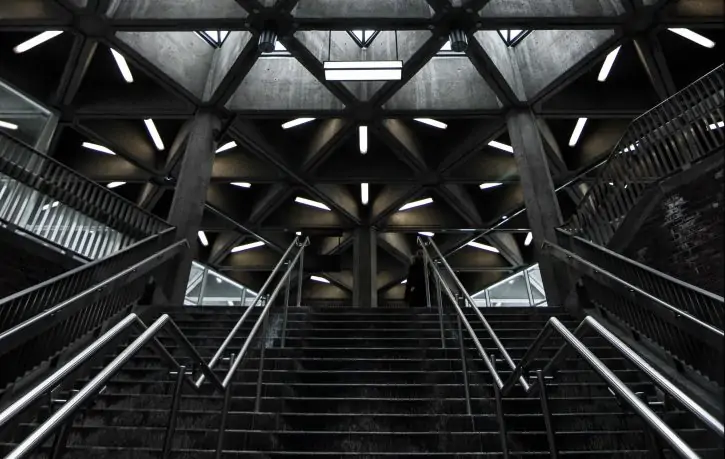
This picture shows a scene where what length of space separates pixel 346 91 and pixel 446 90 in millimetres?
2719

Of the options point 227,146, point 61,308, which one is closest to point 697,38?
point 227,146

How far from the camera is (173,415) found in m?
2.40

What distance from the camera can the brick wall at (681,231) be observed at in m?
4.47

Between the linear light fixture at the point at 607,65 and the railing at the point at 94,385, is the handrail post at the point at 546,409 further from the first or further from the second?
the linear light fixture at the point at 607,65

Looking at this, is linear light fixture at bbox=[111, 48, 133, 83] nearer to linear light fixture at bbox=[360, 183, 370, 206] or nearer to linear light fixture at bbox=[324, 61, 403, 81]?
linear light fixture at bbox=[324, 61, 403, 81]

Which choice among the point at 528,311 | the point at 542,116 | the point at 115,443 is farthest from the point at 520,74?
the point at 115,443

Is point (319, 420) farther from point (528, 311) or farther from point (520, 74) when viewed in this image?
point (520, 74)

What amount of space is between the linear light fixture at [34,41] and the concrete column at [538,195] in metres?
10.5

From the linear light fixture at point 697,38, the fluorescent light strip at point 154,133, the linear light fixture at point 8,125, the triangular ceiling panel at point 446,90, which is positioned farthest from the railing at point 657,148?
the linear light fixture at point 8,125

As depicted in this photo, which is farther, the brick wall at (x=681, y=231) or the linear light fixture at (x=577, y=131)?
the linear light fixture at (x=577, y=131)

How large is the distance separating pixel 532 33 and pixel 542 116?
2451mm

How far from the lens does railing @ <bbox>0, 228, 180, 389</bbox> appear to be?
417 centimetres

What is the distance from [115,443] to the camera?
307cm

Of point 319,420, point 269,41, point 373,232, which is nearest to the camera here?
point 319,420
